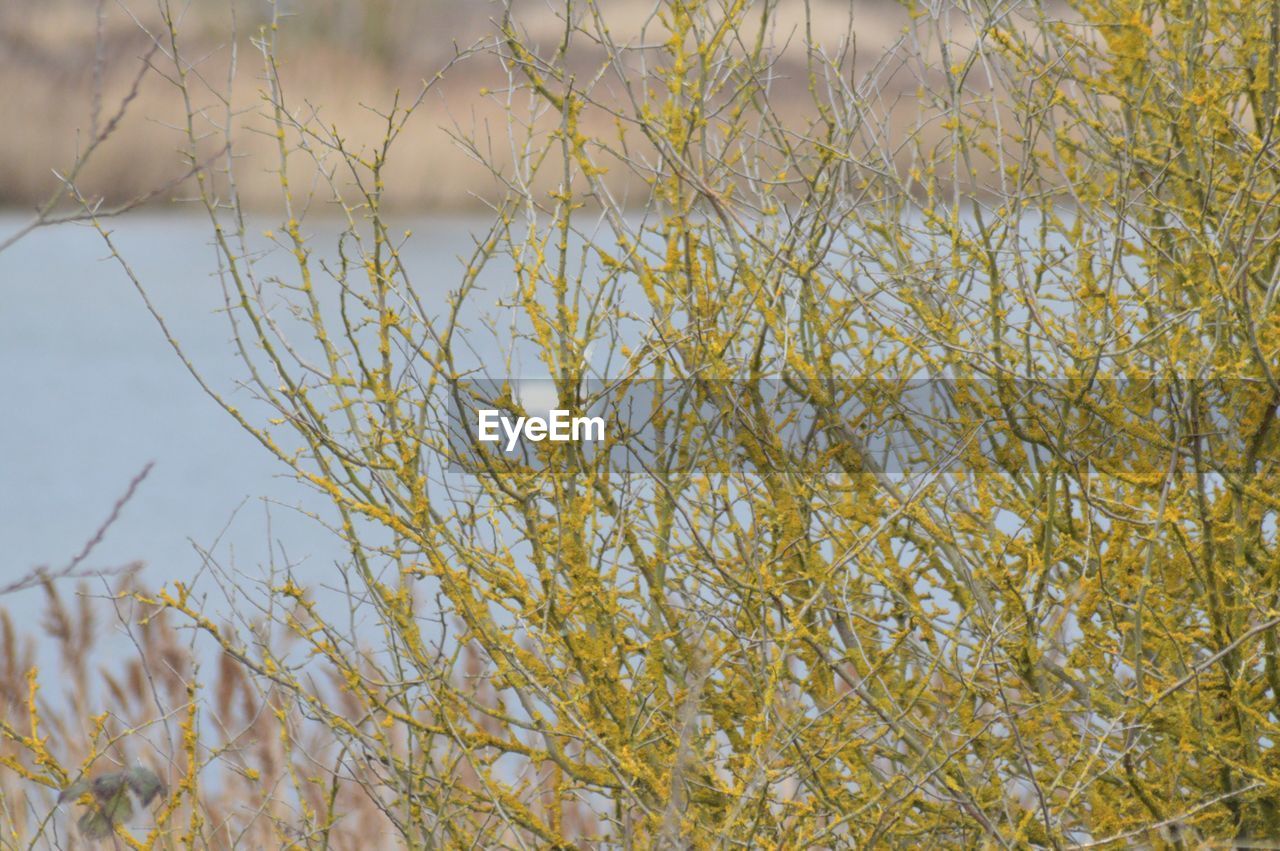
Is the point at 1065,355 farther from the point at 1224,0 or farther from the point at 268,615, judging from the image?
the point at 268,615

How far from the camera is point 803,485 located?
1888 millimetres

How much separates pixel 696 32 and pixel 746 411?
0.51m

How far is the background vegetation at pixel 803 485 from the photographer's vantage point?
181 cm

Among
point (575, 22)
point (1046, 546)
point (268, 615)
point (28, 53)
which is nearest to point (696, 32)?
point (575, 22)

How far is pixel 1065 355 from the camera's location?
2.05 m
